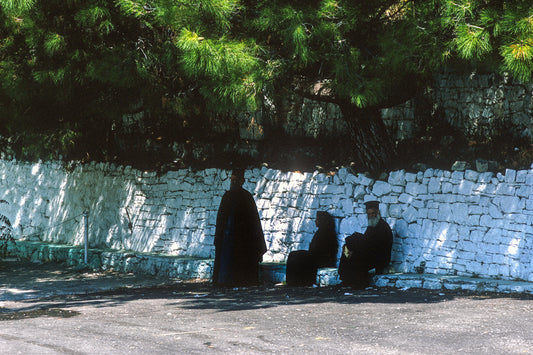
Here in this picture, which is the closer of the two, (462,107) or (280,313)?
(280,313)

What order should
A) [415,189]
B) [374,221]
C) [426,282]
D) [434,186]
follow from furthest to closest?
[415,189] → [374,221] → [434,186] → [426,282]

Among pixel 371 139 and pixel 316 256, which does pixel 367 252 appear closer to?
pixel 316 256

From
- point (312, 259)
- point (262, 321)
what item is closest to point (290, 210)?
point (312, 259)

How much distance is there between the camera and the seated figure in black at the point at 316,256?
10.7m

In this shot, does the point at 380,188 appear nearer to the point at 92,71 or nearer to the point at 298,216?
the point at 298,216

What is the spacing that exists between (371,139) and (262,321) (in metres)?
4.80

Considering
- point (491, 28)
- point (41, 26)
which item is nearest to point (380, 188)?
point (491, 28)

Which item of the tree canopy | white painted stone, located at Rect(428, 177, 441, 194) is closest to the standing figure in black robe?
the tree canopy

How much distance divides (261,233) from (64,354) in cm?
567

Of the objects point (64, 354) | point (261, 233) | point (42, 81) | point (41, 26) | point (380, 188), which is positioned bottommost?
point (64, 354)

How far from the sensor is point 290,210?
12.0m

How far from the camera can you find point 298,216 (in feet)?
39.0

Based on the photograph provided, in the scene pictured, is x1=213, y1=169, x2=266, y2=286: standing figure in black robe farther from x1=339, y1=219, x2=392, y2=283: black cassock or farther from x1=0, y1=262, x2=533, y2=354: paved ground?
x1=339, y1=219, x2=392, y2=283: black cassock

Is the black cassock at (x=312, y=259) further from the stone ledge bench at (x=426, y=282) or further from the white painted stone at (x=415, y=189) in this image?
the white painted stone at (x=415, y=189)
